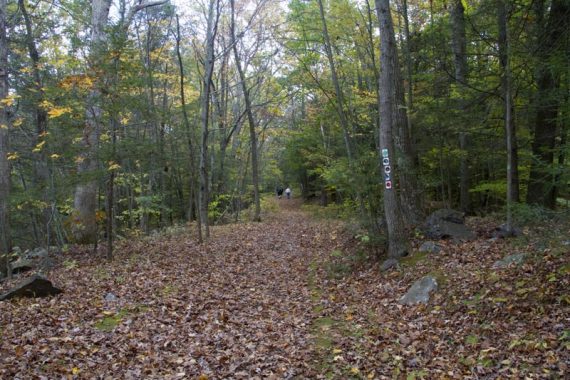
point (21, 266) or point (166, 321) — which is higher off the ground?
point (21, 266)

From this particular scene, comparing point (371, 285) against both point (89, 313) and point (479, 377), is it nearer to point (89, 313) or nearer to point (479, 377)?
point (479, 377)

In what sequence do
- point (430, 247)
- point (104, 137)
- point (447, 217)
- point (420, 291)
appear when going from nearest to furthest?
1. point (420, 291)
2. point (430, 247)
3. point (447, 217)
4. point (104, 137)

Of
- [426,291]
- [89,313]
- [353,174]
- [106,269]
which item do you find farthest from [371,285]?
[106,269]

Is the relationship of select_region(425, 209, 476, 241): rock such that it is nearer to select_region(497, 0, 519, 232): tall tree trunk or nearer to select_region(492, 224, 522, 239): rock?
select_region(492, 224, 522, 239): rock

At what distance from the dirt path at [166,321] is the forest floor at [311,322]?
0.08ft

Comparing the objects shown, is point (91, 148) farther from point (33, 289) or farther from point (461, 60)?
point (461, 60)

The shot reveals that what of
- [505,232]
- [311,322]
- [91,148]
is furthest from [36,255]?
[505,232]

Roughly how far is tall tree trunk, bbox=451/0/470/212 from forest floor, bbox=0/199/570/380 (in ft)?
12.3

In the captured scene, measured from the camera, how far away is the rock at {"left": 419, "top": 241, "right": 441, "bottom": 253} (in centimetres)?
874

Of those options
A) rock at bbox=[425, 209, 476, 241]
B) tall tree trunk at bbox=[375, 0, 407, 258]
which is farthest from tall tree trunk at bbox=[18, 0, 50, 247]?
rock at bbox=[425, 209, 476, 241]

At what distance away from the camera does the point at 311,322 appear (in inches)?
268

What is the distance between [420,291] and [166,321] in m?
4.37

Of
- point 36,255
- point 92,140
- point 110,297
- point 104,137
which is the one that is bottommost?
point 110,297

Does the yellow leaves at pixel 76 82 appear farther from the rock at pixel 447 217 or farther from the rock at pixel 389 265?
the rock at pixel 447 217
